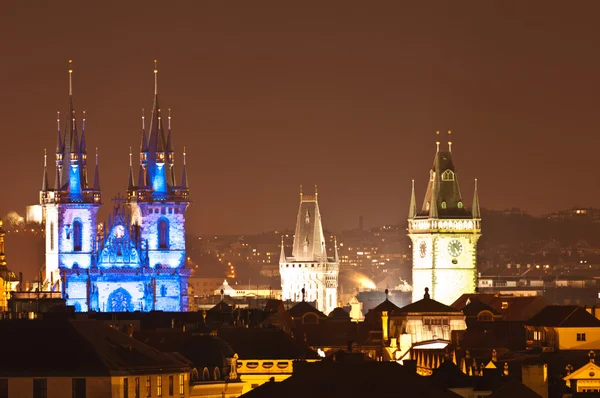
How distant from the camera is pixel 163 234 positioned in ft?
612

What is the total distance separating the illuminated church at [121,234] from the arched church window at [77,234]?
0.07 metres

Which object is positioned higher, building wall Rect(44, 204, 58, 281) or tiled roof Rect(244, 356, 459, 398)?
building wall Rect(44, 204, 58, 281)

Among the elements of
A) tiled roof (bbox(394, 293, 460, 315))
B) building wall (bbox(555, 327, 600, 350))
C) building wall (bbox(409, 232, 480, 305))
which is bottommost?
building wall (bbox(555, 327, 600, 350))

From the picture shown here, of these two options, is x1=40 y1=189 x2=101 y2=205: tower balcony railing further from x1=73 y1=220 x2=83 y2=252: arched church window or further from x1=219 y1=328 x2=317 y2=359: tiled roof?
x1=219 y1=328 x2=317 y2=359: tiled roof

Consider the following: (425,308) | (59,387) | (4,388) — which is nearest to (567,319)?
(425,308)

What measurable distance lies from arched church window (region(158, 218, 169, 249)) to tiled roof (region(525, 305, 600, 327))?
5825 centimetres

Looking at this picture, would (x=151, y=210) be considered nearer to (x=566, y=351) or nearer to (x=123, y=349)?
(x=566, y=351)

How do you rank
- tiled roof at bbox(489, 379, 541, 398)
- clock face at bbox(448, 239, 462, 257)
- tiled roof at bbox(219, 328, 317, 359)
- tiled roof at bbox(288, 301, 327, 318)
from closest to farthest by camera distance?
1. tiled roof at bbox(489, 379, 541, 398)
2. tiled roof at bbox(219, 328, 317, 359)
3. tiled roof at bbox(288, 301, 327, 318)
4. clock face at bbox(448, 239, 462, 257)

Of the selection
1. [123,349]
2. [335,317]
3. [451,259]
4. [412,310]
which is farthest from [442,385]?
[451,259]

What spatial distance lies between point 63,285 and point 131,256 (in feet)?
16.1

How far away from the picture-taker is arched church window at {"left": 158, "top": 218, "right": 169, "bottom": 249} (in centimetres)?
18599

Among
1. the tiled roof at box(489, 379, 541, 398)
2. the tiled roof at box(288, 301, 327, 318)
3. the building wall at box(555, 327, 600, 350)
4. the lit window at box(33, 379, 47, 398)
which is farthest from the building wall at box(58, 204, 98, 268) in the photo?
the lit window at box(33, 379, 47, 398)

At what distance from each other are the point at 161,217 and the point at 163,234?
122 cm

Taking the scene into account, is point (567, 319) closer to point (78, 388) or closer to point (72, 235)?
point (78, 388)
